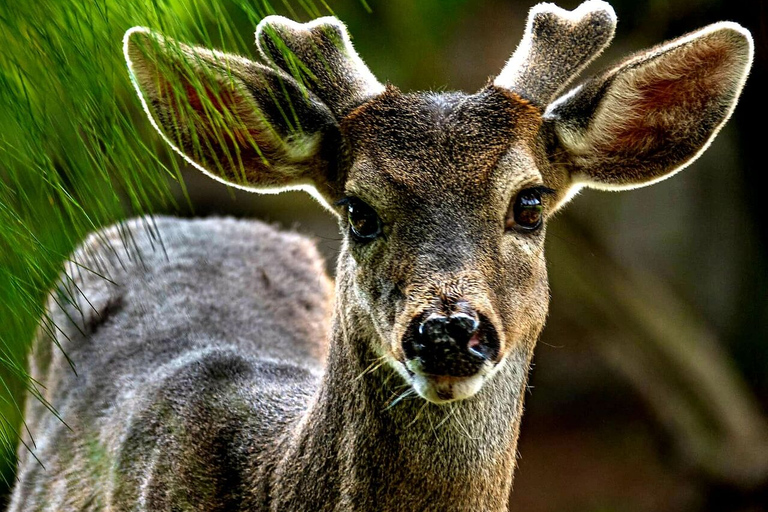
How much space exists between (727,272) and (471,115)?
7.52m

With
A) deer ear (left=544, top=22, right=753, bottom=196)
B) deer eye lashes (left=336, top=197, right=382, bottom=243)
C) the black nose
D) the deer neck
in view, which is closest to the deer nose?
the black nose

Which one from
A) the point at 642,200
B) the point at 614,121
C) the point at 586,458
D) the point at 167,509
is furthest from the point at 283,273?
the point at 642,200

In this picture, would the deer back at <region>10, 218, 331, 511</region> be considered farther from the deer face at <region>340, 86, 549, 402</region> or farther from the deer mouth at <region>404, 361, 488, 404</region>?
the deer mouth at <region>404, 361, 488, 404</region>

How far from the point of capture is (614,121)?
4.10m

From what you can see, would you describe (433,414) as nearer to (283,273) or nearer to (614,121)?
(614,121)

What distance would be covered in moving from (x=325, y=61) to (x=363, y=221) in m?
0.67

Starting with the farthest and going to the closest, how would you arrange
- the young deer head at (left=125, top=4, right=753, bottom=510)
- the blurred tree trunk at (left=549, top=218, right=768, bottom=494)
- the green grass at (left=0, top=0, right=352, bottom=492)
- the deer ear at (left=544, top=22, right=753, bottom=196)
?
the blurred tree trunk at (left=549, top=218, right=768, bottom=494), the deer ear at (left=544, top=22, right=753, bottom=196), the young deer head at (left=125, top=4, right=753, bottom=510), the green grass at (left=0, top=0, right=352, bottom=492)

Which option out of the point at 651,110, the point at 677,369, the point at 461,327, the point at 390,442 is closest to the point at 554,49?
the point at 651,110

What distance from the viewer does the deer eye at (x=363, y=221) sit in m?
3.75

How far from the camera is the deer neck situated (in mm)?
3691

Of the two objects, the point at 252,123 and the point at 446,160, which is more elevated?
the point at 252,123

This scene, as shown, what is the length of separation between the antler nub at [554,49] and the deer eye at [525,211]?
0.41 meters

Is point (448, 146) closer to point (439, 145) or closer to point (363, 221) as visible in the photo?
point (439, 145)

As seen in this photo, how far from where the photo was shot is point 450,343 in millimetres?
3193
